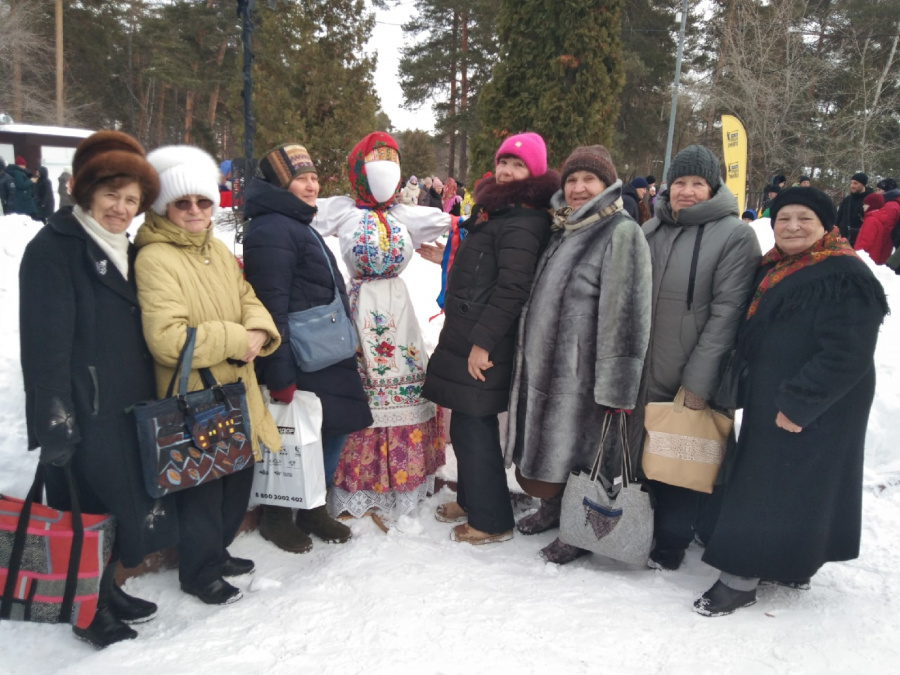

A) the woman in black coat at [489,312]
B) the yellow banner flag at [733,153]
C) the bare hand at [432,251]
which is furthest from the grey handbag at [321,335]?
the yellow banner flag at [733,153]

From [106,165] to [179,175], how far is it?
0.28 metres

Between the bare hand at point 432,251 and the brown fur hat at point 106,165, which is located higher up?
the brown fur hat at point 106,165

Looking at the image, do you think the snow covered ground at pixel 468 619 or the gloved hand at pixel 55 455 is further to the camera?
the snow covered ground at pixel 468 619

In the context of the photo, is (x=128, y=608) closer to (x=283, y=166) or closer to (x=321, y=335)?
(x=321, y=335)

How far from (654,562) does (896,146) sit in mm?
25166

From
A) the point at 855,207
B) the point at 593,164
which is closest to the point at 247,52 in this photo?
the point at 593,164

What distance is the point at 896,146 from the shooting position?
853 inches

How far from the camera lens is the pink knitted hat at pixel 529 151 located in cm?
301

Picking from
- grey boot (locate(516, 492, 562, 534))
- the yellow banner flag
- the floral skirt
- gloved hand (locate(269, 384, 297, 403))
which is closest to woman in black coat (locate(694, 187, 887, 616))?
grey boot (locate(516, 492, 562, 534))

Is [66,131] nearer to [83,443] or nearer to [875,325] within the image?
[83,443]

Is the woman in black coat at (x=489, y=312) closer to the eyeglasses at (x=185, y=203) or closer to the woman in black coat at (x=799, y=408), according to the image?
the woman in black coat at (x=799, y=408)

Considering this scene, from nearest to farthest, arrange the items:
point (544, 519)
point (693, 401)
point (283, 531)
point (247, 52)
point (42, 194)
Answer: point (693, 401) < point (283, 531) < point (544, 519) < point (247, 52) < point (42, 194)

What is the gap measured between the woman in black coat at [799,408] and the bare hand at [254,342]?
207cm

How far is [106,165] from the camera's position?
2.17 m
